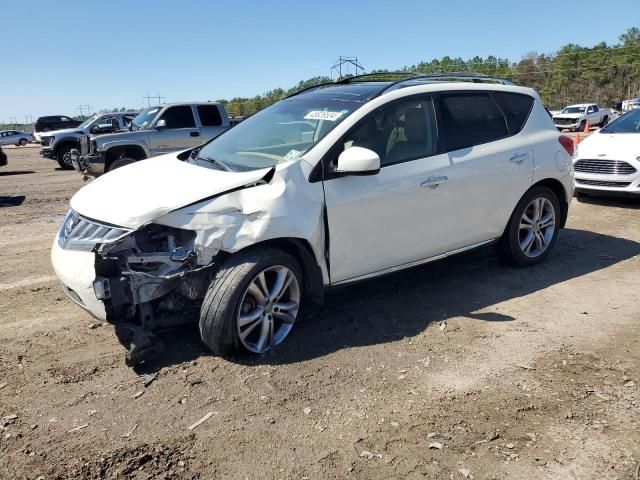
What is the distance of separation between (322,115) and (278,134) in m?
0.40

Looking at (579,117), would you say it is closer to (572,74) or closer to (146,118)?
(146,118)

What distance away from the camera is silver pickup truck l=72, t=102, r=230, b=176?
38.5 feet

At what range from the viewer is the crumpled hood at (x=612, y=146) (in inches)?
322

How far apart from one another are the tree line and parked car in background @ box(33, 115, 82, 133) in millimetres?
32778

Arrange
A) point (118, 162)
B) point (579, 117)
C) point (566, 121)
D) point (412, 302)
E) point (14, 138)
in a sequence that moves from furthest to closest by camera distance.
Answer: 1. point (14, 138)
2. point (566, 121)
3. point (579, 117)
4. point (118, 162)
5. point (412, 302)

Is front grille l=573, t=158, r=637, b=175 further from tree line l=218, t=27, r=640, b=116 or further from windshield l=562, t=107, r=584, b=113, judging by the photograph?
tree line l=218, t=27, r=640, b=116

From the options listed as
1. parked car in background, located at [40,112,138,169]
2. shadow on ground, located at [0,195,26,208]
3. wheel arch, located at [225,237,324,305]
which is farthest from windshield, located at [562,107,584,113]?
wheel arch, located at [225,237,324,305]

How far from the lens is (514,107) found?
211 inches

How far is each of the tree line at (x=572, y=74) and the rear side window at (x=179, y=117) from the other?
55.4 meters

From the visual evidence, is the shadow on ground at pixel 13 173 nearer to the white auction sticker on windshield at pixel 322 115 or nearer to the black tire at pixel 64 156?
the black tire at pixel 64 156

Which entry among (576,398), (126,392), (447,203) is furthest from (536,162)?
(126,392)

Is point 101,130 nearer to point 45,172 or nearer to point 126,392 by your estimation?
point 45,172

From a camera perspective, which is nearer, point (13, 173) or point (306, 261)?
point (306, 261)

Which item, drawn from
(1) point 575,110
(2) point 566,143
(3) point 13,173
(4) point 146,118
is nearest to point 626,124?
(2) point 566,143
